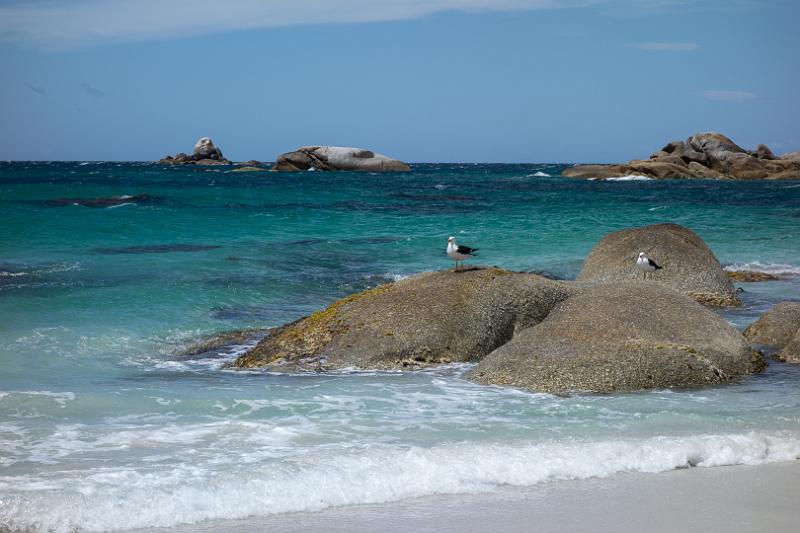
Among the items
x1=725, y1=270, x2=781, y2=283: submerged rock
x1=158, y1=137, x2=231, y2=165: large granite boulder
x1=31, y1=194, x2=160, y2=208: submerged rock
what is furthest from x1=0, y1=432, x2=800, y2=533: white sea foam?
x1=158, y1=137, x2=231, y2=165: large granite boulder

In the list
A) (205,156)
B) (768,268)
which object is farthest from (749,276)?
(205,156)

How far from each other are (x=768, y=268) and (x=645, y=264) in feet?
29.0

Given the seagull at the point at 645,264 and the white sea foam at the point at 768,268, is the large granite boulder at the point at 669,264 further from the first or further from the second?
the white sea foam at the point at 768,268

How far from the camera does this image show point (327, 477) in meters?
6.60

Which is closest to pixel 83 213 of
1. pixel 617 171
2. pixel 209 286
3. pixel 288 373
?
pixel 209 286

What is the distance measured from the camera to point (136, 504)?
6.03 metres

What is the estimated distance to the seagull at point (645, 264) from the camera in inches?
560

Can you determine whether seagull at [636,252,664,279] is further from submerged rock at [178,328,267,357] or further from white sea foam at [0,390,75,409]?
white sea foam at [0,390,75,409]

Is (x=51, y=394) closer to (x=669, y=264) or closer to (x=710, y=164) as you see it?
(x=669, y=264)

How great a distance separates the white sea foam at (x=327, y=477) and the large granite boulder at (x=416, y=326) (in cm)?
293

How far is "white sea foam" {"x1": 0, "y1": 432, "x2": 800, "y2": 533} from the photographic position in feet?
19.5

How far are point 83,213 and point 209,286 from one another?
1961 centimetres

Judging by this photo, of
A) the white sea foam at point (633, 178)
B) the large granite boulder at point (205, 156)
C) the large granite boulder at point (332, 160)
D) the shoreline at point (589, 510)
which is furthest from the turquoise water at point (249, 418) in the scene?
the large granite boulder at point (205, 156)

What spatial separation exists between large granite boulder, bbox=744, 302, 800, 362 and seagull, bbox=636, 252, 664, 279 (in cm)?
257
